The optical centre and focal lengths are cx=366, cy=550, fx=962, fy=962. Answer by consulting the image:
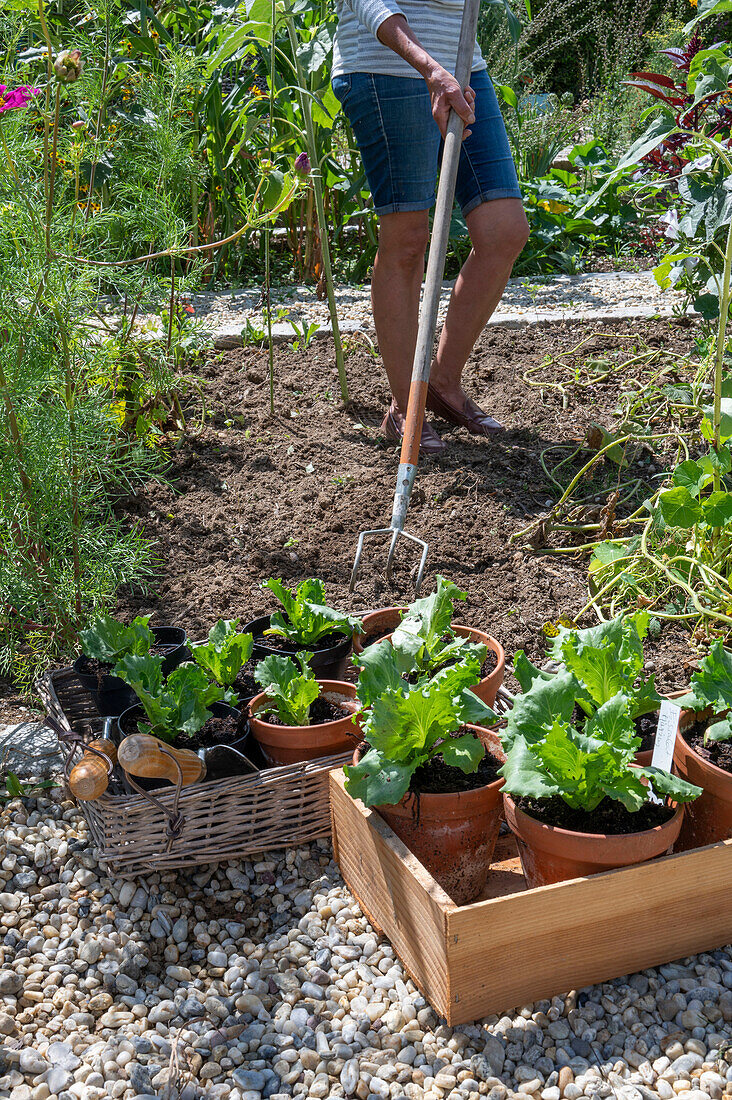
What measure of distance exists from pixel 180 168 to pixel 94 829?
8.34 feet

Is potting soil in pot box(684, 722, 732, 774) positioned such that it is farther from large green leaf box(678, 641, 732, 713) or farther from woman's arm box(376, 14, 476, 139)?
woman's arm box(376, 14, 476, 139)

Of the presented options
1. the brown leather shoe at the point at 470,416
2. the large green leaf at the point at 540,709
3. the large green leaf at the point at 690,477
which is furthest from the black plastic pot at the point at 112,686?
the brown leather shoe at the point at 470,416

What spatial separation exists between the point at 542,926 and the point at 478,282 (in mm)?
2278

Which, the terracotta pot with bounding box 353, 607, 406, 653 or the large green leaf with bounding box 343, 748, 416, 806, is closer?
the large green leaf with bounding box 343, 748, 416, 806

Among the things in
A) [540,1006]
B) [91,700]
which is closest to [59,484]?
[91,700]

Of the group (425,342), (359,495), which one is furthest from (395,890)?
(359,495)

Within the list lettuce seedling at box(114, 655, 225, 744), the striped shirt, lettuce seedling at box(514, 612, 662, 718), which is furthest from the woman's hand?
lettuce seedling at box(114, 655, 225, 744)

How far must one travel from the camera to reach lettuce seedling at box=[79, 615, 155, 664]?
1.96 metres

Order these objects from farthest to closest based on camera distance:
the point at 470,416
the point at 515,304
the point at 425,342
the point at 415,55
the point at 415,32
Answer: the point at 515,304 → the point at 470,416 → the point at 415,32 → the point at 415,55 → the point at 425,342

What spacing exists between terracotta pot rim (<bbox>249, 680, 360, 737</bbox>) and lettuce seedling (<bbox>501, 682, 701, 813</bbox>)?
0.42 meters

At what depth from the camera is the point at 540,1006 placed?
148 cm

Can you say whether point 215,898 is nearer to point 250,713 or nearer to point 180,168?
point 250,713

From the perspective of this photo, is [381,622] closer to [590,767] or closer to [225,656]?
[225,656]

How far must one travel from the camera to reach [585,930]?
1.46 m
